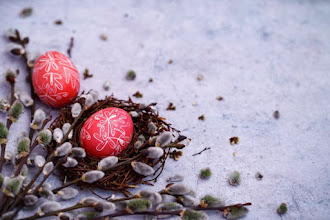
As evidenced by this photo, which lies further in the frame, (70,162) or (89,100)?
(89,100)

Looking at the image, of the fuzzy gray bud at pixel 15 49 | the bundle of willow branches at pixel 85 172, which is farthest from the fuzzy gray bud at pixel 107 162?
the fuzzy gray bud at pixel 15 49

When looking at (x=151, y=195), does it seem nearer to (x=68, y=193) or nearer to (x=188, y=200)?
(x=188, y=200)

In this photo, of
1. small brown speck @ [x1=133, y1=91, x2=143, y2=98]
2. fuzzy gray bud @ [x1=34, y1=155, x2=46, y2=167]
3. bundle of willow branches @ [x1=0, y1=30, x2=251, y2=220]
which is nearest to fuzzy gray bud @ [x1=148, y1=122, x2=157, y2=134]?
bundle of willow branches @ [x1=0, y1=30, x2=251, y2=220]

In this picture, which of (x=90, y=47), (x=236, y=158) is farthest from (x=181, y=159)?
(x=90, y=47)

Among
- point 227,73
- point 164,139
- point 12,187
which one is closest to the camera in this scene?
point 12,187

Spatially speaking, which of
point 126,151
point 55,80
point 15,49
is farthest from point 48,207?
point 15,49
